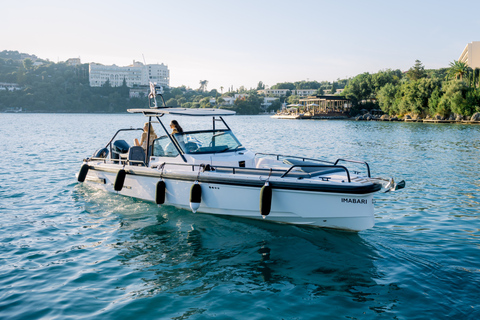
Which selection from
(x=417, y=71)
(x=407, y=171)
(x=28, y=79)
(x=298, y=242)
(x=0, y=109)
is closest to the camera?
(x=298, y=242)

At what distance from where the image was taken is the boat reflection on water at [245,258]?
6719mm

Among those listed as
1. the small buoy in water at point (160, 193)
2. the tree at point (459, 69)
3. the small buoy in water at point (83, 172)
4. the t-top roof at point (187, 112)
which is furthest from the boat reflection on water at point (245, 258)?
the tree at point (459, 69)

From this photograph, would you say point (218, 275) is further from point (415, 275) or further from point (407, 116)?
point (407, 116)

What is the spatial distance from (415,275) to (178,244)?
4786mm

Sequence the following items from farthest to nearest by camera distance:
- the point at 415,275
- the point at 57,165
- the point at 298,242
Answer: the point at 57,165 < the point at 298,242 < the point at 415,275

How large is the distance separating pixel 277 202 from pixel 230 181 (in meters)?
1.17

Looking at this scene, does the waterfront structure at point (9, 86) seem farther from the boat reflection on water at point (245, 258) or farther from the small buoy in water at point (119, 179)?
the boat reflection on water at point (245, 258)

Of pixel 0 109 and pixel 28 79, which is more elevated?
pixel 28 79

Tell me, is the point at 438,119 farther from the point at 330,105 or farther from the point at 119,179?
the point at 119,179

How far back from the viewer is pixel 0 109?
163 metres

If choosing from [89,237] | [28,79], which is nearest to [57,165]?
[89,237]

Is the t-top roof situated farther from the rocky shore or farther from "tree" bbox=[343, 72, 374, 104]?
"tree" bbox=[343, 72, 374, 104]

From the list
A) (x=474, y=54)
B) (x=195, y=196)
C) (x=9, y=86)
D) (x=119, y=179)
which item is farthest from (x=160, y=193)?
(x=9, y=86)

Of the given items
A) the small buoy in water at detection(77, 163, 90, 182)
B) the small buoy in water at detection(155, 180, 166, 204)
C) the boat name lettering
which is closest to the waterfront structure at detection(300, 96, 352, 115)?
the small buoy in water at detection(77, 163, 90, 182)
